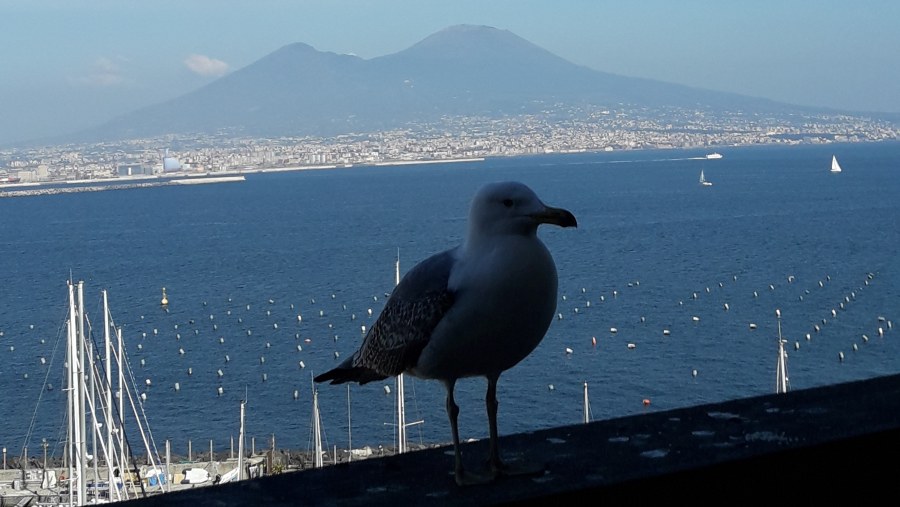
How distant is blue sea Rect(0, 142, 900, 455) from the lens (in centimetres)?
2405

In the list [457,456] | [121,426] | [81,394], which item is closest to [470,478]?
[457,456]

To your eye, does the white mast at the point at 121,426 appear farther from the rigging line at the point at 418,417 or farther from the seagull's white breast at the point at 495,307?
the seagull's white breast at the point at 495,307

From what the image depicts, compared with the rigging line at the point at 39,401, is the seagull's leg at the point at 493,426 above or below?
above

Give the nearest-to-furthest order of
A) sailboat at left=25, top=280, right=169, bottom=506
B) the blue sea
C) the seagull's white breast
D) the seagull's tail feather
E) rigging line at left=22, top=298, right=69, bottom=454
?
the seagull's white breast, the seagull's tail feather, sailboat at left=25, top=280, right=169, bottom=506, rigging line at left=22, top=298, right=69, bottom=454, the blue sea

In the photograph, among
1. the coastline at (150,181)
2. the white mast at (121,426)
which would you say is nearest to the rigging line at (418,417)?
the white mast at (121,426)

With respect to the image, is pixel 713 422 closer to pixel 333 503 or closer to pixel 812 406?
pixel 812 406

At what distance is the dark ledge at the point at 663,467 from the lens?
1590 mm

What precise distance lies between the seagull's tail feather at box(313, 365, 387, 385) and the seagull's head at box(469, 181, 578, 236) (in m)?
0.39

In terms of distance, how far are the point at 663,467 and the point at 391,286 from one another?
37.6 m

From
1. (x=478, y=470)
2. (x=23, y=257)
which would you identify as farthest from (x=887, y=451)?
(x=23, y=257)

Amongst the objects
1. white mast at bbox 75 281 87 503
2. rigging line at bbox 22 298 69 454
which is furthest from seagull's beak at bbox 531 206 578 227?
rigging line at bbox 22 298 69 454

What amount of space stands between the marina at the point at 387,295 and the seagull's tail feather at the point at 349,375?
38.3 feet

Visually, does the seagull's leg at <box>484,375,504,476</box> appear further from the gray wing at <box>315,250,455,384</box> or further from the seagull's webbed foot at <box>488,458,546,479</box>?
the gray wing at <box>315,250,455,384</box>

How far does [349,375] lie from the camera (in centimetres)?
209
